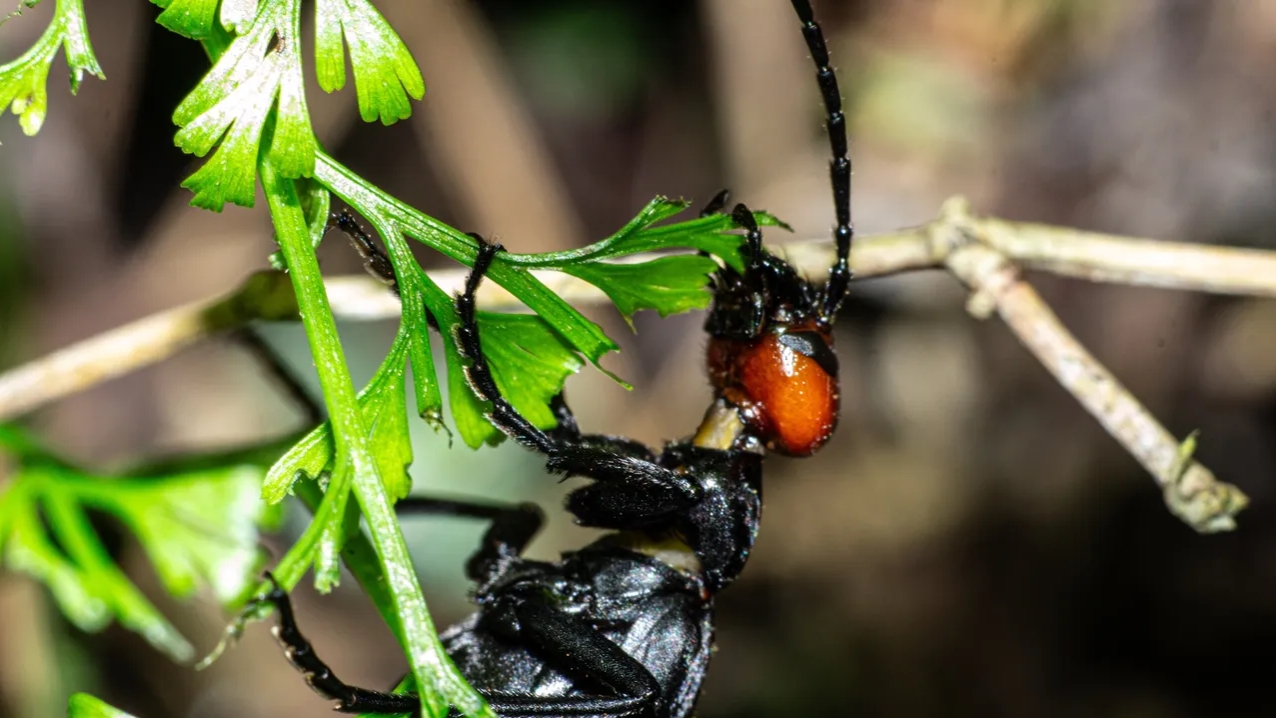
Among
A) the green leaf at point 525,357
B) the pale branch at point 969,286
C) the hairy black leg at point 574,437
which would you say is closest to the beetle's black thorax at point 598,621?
the hairy black leg at point 574,437

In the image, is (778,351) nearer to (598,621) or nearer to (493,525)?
(598,621)

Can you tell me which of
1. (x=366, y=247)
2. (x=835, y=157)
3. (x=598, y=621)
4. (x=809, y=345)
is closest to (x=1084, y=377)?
(x=809, y=345)

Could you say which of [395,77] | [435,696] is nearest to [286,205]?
[395,77]

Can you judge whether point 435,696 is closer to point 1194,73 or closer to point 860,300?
point 860,300

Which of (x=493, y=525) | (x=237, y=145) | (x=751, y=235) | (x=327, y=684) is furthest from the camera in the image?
(x=493, y=525)

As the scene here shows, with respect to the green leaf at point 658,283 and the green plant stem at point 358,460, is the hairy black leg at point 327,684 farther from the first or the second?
the green leaf at point 658,283
